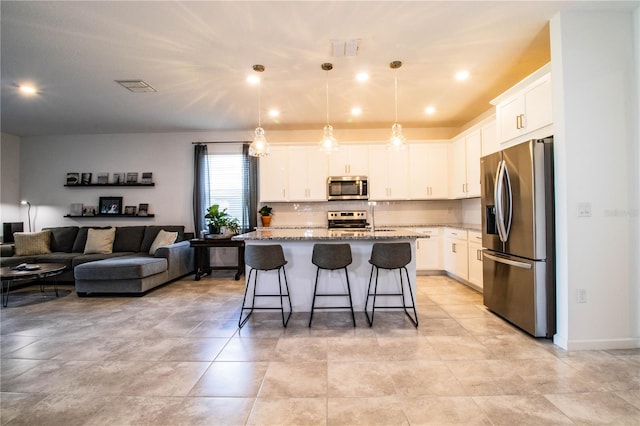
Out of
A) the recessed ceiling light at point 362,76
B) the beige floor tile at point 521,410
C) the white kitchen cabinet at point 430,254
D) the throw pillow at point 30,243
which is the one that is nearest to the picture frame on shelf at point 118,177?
the throw pillow at point 30,243

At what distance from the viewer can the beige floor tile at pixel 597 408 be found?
1.64m

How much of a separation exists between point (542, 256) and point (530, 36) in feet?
6.90

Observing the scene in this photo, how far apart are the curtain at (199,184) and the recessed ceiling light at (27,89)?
2.35 meters

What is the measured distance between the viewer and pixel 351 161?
17.8ft

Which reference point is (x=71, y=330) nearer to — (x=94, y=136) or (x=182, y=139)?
(x=182, y=139)

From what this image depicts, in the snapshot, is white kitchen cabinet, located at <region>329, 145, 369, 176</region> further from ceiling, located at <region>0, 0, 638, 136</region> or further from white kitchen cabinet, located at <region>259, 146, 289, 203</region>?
white kitchen cabinet, located at <region>259, 146, 289, 203</region>

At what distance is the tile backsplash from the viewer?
5.68m

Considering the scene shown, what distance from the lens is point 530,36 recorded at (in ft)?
9.20

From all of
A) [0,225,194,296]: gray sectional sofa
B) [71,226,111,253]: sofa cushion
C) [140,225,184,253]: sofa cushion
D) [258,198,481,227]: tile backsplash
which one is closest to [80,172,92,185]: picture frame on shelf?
[0,225,194,296]: gray sectional sofa

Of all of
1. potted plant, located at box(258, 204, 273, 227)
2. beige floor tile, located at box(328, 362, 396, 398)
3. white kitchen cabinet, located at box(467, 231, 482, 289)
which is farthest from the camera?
potted plant, located at box(258, 204, 273, 227)

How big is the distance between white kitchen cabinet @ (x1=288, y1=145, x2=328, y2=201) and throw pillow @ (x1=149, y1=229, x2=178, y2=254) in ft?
7.27

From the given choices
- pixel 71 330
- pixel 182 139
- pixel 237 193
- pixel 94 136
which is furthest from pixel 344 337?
pixel 94 136

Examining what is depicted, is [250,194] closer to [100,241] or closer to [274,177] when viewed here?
[274,177]

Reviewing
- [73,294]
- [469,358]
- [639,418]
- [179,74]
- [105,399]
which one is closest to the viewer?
[639,418]
